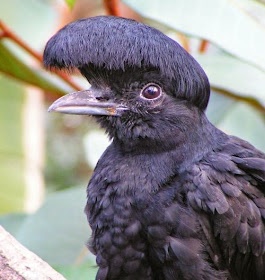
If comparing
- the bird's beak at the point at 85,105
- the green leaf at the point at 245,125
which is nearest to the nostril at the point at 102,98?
the bird's beak at the point at 85,105

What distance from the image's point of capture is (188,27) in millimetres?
3459

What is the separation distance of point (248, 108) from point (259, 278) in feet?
3.76

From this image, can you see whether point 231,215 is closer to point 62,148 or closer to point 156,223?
point 156,223

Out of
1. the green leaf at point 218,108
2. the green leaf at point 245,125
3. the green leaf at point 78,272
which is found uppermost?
the green leaf at point 218,108

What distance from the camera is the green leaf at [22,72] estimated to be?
12.4ft

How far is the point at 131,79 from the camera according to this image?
3232 mm

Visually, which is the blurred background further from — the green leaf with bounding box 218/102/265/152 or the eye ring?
the eye ring

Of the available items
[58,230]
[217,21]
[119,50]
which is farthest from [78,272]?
[217,21]

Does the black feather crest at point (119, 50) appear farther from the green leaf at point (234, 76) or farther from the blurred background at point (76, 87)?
the green leaf at point (234, 76)

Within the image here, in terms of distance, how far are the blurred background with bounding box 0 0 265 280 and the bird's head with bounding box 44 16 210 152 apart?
0.27 metres

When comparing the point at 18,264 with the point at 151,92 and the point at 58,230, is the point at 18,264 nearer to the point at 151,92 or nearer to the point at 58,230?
the point at 151,92

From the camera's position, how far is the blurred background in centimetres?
349

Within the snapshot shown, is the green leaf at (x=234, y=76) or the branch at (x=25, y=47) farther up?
the branch at (x=25, y=47)

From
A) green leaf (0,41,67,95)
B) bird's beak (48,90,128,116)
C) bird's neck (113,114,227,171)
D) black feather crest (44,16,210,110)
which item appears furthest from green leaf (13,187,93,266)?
black feather crest (44,16,210,110)
